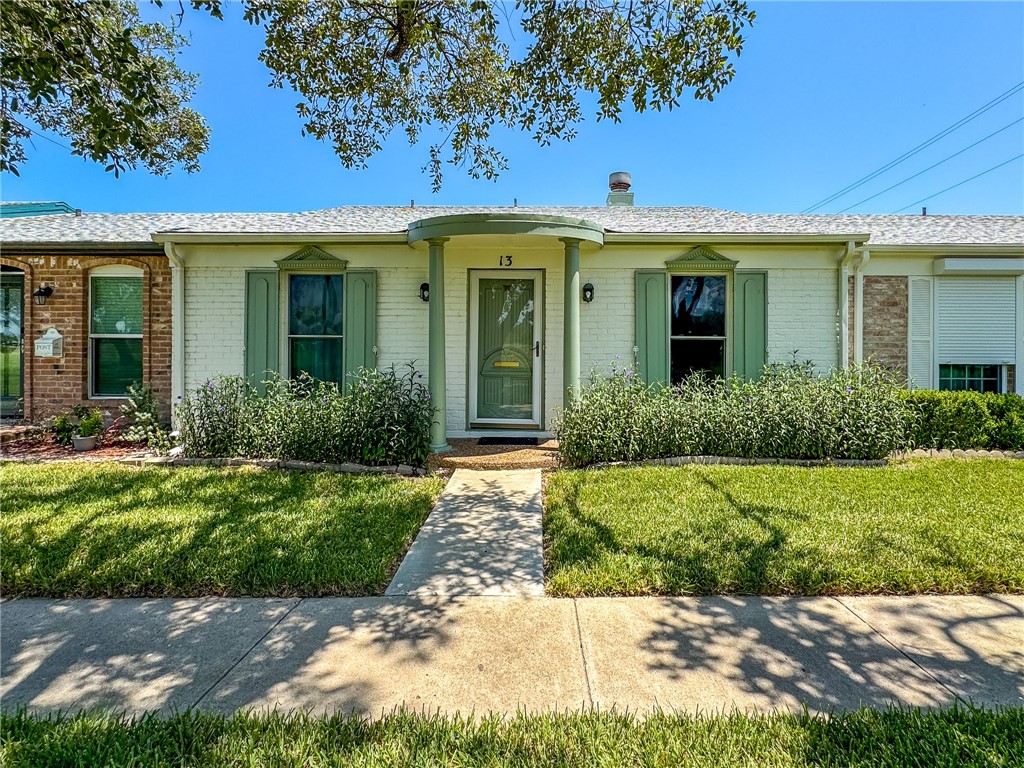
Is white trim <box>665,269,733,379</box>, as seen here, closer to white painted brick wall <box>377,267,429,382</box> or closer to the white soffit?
the white soffit

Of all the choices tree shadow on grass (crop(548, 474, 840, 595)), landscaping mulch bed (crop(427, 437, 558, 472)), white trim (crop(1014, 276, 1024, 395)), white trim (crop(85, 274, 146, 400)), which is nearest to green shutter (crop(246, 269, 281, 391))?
white trim (crop(85, 274, 146, 400))

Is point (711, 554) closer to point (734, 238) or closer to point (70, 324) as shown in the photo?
point (734, 238)

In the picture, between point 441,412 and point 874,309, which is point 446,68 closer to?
point 441,412

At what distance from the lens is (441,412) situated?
7.30 m

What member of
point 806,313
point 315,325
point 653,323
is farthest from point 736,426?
point 315,325

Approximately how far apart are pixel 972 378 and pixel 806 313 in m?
3.25

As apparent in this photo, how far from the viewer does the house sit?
7770 millimetres

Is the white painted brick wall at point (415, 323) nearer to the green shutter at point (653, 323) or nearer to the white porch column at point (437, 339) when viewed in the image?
the green shutter at point (653, 323)

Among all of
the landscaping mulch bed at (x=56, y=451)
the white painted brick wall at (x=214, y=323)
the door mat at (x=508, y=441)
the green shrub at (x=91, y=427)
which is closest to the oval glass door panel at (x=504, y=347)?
the door mat at (x=508, y=441)

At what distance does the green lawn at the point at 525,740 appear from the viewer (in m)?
1.88

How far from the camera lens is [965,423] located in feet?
22.6

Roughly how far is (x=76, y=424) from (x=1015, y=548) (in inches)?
442

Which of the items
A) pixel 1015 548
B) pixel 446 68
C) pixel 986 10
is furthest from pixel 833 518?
pixel 986 10

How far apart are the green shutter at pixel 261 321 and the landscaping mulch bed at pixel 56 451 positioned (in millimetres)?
1913
